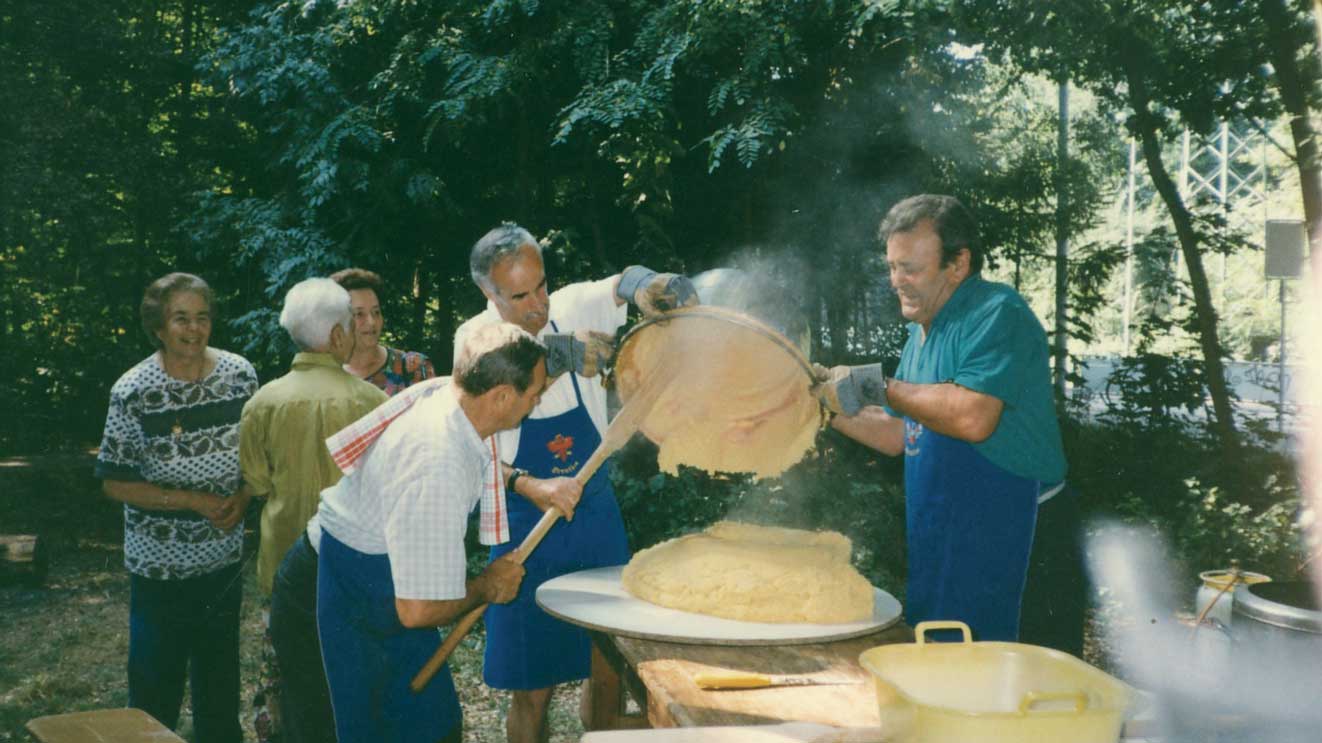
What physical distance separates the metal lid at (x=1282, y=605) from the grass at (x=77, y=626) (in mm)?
3114

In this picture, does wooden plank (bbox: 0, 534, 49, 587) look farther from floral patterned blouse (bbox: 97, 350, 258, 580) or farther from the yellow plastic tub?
the yellow plastic tub

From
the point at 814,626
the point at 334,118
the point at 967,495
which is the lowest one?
the point at 814,626

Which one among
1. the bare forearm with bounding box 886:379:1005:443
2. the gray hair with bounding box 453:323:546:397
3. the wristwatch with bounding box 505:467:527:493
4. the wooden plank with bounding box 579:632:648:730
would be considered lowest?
the wooden plank with bounding box 579:632:648:730

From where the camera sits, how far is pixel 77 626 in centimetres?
666

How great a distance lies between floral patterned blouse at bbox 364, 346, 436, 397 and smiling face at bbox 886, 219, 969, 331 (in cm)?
226

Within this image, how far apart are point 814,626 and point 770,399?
65cm

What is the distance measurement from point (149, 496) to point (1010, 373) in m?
2.84

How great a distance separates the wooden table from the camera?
1.92m

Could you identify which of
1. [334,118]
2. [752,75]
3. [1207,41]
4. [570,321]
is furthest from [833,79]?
[570,321]

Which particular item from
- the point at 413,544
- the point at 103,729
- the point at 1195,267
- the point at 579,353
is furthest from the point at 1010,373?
the point at 1195,267

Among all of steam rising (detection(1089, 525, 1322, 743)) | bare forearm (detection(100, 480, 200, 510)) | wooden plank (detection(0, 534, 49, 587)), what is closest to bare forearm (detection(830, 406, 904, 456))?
steam rising (detection(1089, 525, 1322, 743))

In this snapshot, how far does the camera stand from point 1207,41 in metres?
8.31

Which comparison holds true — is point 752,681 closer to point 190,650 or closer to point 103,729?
point 103,729

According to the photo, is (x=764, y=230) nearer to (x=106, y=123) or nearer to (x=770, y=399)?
(x=770, y=399)
